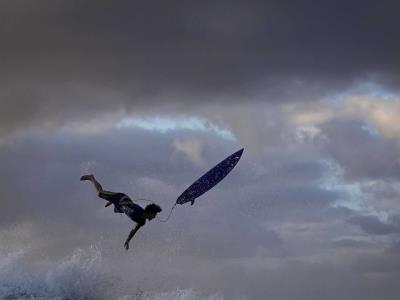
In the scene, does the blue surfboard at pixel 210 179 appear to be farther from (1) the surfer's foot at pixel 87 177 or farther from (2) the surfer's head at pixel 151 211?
(1) the surfer's foot at pixel 87 177

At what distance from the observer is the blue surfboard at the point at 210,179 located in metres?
23.6

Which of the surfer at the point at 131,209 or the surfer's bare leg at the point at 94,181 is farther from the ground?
the surfer's bare leg at the point at 94,181

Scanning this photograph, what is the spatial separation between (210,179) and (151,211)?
3.81 metres

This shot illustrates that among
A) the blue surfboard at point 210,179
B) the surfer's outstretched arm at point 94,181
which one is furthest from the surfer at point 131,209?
the blue surfboard at point 210,179

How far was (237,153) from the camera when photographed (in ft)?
84.4

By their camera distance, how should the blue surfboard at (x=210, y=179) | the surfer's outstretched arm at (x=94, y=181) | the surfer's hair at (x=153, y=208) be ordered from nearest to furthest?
the surfer's hair at (x=153, y=208), the blue surfboard at (x=210, y=179), the surfer's outstretched arm at (x=94, y=181)

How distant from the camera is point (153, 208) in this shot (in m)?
21.8

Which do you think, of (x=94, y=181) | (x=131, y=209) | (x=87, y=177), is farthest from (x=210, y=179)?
(x=87, y=177)

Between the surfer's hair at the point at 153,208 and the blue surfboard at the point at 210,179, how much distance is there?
1.17m

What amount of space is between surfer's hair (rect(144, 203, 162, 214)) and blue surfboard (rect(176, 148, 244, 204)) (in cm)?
117

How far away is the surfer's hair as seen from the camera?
2175 centimetres

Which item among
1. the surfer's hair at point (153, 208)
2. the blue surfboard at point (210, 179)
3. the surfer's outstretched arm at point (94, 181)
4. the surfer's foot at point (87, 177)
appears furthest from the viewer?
the surfer's foot at point (87, 177)

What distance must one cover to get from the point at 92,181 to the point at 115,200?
6.72ft

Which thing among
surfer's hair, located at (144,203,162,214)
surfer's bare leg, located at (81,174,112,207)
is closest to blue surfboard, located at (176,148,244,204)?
surfer's hair, located at (144,203,162,214)
